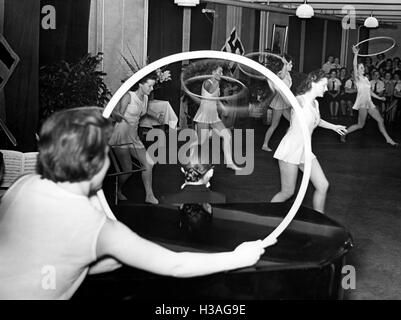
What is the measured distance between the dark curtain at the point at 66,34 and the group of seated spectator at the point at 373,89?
24.4 ft

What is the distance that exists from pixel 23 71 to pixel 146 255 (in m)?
3.95

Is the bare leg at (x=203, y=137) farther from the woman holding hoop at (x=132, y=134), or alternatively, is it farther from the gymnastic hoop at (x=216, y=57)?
the gymnastic hoop at (x=216, y=57)

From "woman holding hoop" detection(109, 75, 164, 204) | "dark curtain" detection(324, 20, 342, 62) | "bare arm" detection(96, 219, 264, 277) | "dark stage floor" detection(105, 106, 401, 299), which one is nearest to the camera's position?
"bare arm" detection(96, 219, 264, 277)

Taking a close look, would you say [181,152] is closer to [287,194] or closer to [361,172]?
[361,172]

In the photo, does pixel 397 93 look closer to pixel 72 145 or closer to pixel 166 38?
pixel 166 38

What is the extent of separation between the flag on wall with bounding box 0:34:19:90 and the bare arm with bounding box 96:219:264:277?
3816 millimetres

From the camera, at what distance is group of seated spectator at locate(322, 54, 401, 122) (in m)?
13.5

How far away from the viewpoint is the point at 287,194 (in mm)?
4582

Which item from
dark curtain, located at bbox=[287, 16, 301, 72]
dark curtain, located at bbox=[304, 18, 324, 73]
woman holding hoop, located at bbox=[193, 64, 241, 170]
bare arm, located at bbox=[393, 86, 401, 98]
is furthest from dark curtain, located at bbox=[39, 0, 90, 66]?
dark curtain, located at bbox=[304, 18, 324, 73]

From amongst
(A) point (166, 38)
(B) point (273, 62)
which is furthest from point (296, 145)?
(B) point (273, 62)

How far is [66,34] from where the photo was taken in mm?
6766

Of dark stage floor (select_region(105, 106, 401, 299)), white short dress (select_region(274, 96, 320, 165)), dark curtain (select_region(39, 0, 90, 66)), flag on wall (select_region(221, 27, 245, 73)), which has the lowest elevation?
dark stage floor (select_region(105, 106, 401, 299))

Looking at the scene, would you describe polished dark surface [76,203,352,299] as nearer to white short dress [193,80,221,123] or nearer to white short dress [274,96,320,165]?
white short dress [274,96,320,165]

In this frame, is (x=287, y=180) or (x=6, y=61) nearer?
(x=287, y=180)
